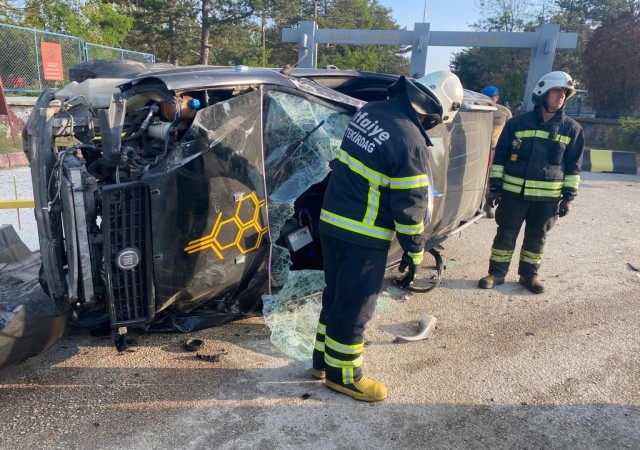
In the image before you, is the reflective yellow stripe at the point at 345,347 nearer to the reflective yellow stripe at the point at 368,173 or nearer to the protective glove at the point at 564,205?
the reflective yellow stripe at the point at 368,173

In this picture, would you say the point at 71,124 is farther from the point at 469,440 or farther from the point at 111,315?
the point at 469,440

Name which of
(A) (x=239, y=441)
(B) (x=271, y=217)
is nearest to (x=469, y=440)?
(A) (x=239, y=441)

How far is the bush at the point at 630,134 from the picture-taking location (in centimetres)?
1783

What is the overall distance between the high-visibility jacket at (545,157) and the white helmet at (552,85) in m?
0.11

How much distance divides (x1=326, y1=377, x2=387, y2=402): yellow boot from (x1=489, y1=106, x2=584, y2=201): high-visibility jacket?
8.27ft

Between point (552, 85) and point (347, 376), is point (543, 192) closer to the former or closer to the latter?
point (552, 85)

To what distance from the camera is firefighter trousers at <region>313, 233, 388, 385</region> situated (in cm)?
269

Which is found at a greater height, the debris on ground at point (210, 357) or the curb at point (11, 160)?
the debris on ground at point (210, 357)

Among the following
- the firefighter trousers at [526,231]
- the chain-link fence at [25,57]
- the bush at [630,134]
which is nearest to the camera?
the firefighter trousers at [526,231]

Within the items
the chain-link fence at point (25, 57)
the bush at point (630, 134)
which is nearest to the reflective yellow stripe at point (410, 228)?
the chain-link fence at point (25, 57)

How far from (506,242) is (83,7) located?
53.6 feet

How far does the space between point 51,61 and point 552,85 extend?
11.7m

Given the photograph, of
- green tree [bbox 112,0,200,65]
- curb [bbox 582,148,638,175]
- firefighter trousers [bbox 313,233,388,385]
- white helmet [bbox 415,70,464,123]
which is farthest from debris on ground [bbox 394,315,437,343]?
green tree [bbox 112,0,200,65]

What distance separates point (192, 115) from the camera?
2.90m
